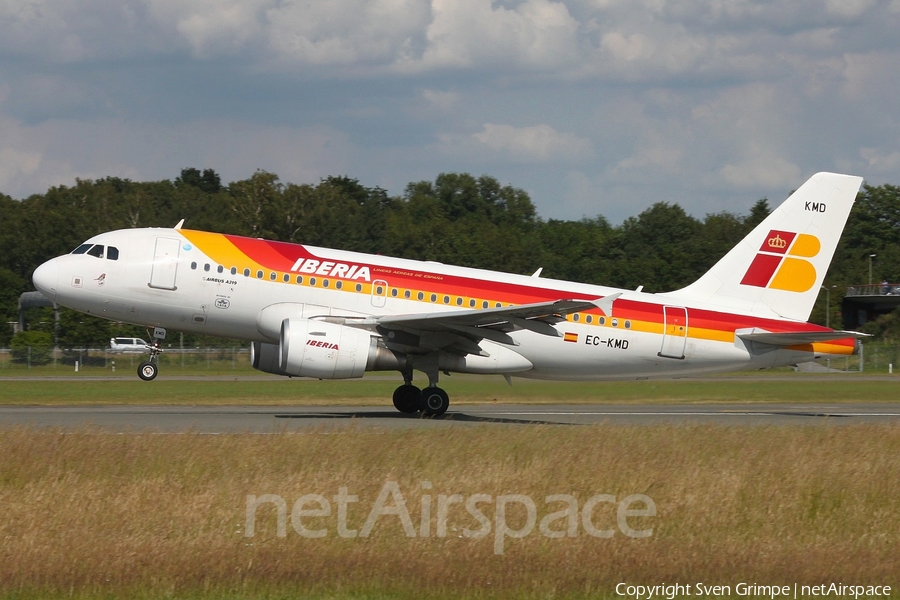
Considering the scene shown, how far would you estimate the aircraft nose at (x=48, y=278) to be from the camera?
76.6ft

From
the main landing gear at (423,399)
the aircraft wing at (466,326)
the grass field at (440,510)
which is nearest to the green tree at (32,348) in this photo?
the main landing gear at (423,399)

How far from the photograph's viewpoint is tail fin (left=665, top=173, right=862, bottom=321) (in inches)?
1021

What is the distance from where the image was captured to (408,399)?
79.3 ft

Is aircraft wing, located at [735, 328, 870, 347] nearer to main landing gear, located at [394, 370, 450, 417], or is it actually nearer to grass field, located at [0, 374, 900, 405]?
grass field, located at [0, 374, 900, 405]

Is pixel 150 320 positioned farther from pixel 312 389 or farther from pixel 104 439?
pixel 312 389

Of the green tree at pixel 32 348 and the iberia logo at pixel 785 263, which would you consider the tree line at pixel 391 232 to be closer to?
the green tree at pixel 32 348

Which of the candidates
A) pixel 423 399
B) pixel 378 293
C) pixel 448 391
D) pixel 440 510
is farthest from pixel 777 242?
pixel 440 510

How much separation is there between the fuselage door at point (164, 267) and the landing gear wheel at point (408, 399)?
565 centimetres

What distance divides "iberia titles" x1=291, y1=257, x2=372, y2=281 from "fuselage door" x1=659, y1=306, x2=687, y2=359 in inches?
281

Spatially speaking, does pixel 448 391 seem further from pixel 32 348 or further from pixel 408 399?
pixel 32 348

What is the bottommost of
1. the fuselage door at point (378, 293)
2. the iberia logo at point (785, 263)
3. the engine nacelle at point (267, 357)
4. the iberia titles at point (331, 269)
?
the engine nacelle at point (267, 357)

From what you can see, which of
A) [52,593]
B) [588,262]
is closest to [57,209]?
[588,262]

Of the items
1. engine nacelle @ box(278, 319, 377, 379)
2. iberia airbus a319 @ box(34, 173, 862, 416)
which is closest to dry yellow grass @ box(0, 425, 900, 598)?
engine nacelle @ box(278, 319, 377, 379)

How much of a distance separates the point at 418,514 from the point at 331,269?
12.2 m
